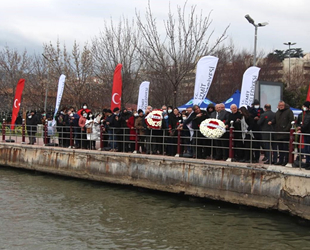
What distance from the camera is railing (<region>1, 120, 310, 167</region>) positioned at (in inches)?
479

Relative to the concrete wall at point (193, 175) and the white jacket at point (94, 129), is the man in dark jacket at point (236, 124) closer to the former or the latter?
the concrete wall at point (193, 175)

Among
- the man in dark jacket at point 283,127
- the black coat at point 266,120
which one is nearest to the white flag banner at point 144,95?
the black coat at point 266,120

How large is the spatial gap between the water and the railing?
1518mm

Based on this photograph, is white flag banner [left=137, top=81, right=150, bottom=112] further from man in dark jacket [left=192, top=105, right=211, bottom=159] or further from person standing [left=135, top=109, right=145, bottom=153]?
man in dark jacket [left=192, top=105, right=211, bottom=159]

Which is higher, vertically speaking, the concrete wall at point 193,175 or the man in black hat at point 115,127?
the man in black hat at point 115,127

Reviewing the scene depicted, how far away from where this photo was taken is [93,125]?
18.4 m

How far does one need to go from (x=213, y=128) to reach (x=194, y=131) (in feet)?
4.46

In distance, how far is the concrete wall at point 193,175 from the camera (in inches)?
434

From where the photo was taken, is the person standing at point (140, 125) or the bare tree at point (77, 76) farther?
the bare tree at point (77, 76)

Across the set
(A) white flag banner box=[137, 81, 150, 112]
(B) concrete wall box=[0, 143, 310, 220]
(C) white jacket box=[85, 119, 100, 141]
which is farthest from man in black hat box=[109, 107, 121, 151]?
(A) white flag banner box=[137, 81, 150, 112]

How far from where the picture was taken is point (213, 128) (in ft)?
44.2

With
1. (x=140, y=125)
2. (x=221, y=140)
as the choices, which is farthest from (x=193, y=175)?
(x=140, y=125)

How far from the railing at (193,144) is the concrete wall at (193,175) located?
1.91 feet

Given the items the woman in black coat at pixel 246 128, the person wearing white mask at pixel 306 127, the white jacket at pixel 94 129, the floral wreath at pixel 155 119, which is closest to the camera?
the person wearing white mask at pixel 306 127
